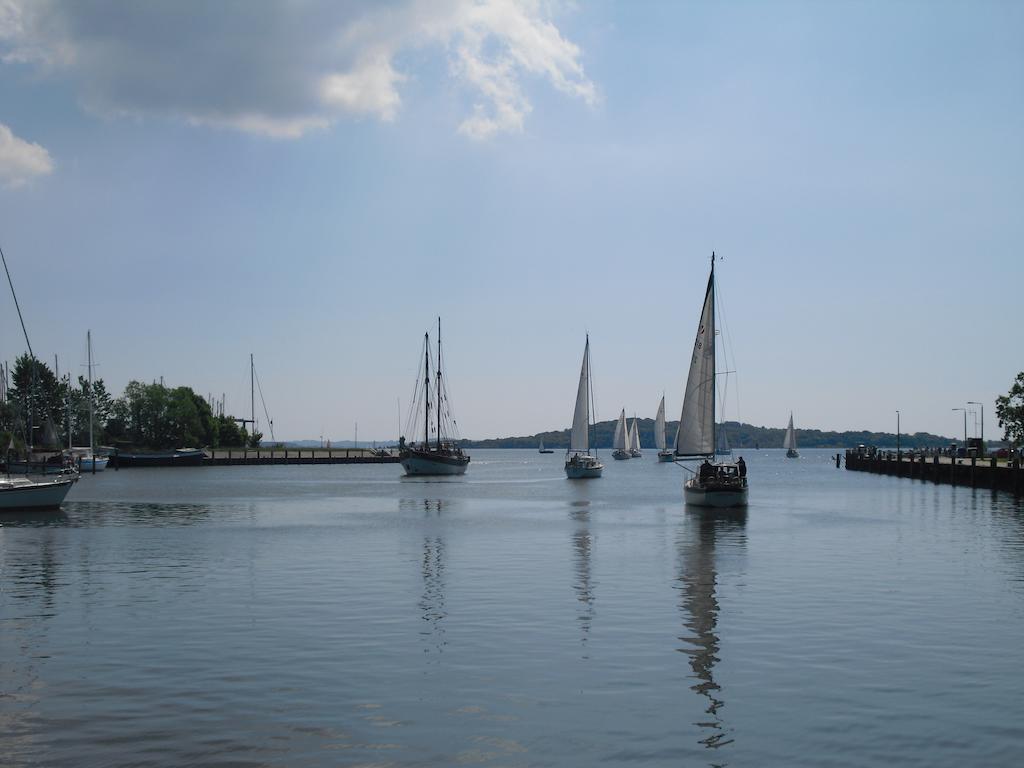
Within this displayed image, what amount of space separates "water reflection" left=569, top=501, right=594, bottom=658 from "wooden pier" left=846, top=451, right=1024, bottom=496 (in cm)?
3802

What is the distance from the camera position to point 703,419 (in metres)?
62.4

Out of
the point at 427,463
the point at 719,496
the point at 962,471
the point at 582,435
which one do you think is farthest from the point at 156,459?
the point at 719,496

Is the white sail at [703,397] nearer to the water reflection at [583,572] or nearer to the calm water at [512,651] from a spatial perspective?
the water reflection at [583,572]

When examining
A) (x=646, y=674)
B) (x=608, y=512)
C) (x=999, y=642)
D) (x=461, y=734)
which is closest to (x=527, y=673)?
(x=646, y=674)

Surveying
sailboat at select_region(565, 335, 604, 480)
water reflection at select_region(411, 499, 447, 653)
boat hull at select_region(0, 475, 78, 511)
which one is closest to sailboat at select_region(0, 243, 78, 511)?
boat hull at select_region(0, 475, 78, 511)

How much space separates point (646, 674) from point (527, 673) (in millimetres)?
2175

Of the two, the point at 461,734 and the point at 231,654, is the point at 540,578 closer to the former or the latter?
the point at 231,654

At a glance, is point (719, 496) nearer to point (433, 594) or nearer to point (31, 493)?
point (433, 594)

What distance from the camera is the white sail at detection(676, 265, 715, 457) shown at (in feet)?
204

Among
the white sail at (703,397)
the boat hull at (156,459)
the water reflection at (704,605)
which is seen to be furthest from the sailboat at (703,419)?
the boat hull at (156,459)

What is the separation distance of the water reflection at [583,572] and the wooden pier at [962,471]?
38021 mm

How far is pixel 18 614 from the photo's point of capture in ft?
81.4

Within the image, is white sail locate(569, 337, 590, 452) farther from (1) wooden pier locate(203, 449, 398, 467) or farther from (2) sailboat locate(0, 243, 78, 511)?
(1) wooden pier locate(203, 449, 398, 467)

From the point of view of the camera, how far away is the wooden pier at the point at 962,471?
3110 inches
